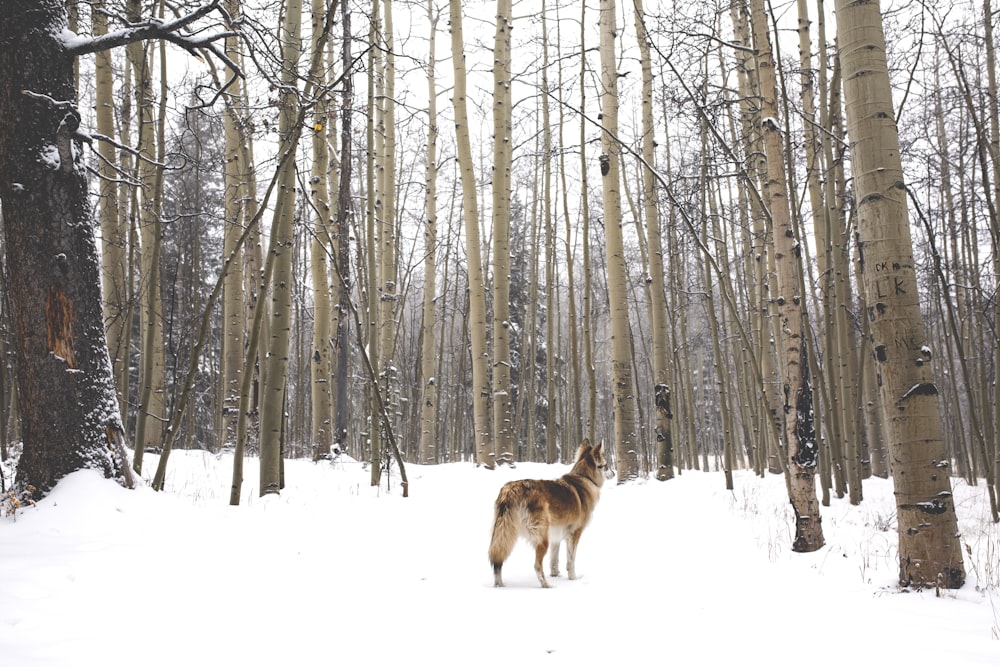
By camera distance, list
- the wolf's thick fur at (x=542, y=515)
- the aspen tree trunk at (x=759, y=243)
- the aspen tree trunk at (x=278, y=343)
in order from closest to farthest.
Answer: the wolf's thick fur at (x=542, y=515) < the aspen tree trunk at (x=278, y=343) < the aspen tree trunk at (x=759, y=243)

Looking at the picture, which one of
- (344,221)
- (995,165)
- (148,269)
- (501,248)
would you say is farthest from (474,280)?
(995,165)

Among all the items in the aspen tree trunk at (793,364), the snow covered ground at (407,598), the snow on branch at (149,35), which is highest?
the snow on branch at (149,35)

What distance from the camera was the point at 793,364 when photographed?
5.24 meters

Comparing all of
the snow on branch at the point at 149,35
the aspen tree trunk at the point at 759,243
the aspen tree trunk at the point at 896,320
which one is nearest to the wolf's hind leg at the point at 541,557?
the aspen tree trunk at the point at 896,320

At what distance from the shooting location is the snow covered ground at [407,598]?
8.54 ft

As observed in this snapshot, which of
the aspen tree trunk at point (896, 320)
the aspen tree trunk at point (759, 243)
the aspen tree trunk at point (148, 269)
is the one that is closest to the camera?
the aspen tree trunk at point (896, 320)

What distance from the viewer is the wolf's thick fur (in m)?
4.07

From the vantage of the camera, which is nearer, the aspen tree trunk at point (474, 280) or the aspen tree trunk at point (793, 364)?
the aspen tree trunk at point (793, 364)

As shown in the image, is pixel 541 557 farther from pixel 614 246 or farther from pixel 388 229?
pixel 388 229

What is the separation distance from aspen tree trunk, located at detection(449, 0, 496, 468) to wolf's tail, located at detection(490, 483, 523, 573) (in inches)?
280

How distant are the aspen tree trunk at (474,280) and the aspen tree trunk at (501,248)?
0.63 feet

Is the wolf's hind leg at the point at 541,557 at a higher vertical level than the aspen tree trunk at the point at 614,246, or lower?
lower

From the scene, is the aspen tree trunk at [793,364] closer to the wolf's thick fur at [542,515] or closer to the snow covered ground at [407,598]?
the snow covered ground at [407,598]

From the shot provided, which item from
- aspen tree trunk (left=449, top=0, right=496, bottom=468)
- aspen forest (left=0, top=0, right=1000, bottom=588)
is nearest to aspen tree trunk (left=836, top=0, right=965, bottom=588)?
aspen forest (left=0, top=0, right=1000, bottom=588)
